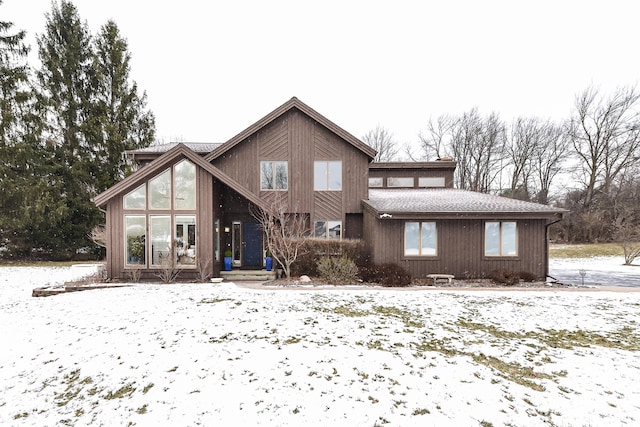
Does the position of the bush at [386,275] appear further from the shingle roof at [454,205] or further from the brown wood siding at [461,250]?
the shingle roof at [454,205]

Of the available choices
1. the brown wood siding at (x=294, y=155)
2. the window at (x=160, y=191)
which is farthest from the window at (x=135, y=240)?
the brown wood siding at (x=294, y=155)

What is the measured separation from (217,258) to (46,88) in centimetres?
1847

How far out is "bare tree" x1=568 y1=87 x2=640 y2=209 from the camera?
29000 millimetres

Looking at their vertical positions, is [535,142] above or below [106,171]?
above

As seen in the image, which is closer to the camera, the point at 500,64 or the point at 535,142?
the point at 535,142

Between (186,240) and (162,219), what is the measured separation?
47.5 inches

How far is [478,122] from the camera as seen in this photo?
112 ft

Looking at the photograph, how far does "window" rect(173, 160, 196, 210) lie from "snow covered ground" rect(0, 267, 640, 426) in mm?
4048

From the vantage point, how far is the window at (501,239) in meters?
11.5

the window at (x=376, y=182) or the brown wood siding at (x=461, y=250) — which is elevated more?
the window at (x=376, y=182)

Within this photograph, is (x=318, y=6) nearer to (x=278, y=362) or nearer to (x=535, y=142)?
(x=535, y=142)

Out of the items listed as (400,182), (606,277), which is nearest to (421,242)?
(400,182)

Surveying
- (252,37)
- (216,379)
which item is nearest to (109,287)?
(216,379)

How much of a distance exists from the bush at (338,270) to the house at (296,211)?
125 centimetres
